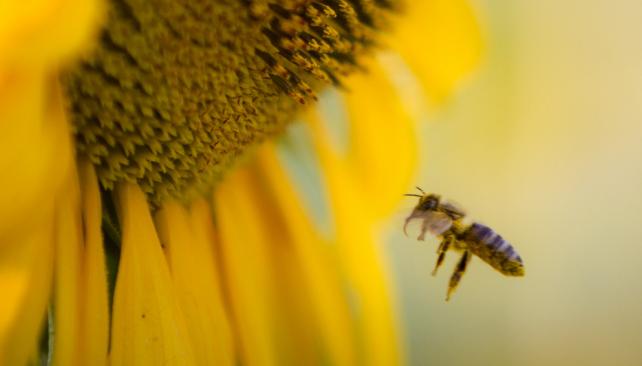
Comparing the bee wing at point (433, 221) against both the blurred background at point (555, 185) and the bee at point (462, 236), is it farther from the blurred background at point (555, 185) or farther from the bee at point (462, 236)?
the blurred background at point (555, 185)

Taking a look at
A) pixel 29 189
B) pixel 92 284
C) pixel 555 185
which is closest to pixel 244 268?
pixel 92 284

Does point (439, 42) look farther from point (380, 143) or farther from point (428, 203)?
→ point (428, 203)

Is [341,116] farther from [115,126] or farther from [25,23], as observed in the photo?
[25,23]

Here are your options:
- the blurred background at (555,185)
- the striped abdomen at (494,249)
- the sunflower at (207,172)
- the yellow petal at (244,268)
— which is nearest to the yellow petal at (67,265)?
the sunflower at (207,172)

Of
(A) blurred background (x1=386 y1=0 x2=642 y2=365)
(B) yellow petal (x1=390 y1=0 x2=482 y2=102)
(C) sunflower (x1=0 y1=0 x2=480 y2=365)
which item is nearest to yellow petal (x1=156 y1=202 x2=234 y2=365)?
(C) sunflower (x1=0 y1=0 x2=480 y2=365)

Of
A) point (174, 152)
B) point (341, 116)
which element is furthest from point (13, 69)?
point (341, 116)

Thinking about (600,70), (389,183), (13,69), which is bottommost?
(13,69)
